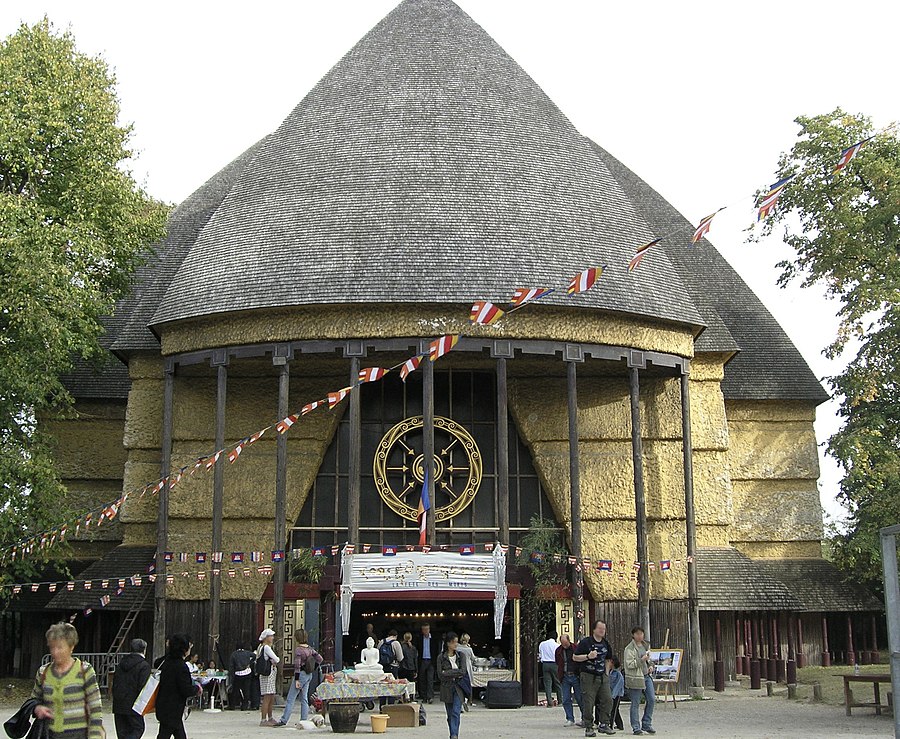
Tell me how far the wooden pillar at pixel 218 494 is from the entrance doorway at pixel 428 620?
3.07 meters

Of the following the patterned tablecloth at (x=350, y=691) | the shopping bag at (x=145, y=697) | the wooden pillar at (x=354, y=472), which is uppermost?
the wooden pillar at (x=354, y=472)

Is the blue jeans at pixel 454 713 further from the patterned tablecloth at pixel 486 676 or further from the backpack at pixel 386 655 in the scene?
the patterned tablecloth at pixel 486 676

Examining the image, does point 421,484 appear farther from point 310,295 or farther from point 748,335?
point 748,335

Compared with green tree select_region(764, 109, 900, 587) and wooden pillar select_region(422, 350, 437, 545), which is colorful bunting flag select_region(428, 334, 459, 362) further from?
green tree select_region(764, 109, 900, 587)

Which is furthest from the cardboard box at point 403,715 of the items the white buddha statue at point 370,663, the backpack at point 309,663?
the backpack at point 309,663

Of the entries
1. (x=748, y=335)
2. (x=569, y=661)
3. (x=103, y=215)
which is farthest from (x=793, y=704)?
(x=103, y=215)

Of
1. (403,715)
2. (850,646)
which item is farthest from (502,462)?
(850,646)

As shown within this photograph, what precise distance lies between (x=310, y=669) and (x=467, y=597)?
5.52 meters

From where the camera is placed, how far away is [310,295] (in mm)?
22516

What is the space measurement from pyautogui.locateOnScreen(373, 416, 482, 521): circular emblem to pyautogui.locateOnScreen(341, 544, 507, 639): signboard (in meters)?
3.31

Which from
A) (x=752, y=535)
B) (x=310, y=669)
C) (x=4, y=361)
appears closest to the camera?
(x=310, y=669)

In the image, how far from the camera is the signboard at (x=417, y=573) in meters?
20.8

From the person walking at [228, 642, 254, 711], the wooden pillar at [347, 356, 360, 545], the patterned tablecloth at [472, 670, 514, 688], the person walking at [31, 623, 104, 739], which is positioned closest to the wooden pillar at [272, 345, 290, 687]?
the person walking at [228, 642, 254, 711]

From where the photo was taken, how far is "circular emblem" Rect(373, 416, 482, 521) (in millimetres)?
24344
